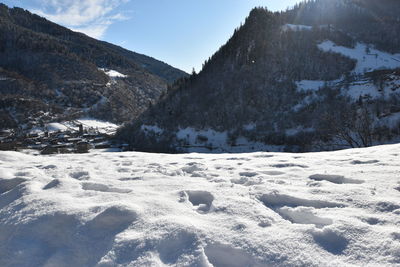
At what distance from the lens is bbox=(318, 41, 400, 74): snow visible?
42541mm

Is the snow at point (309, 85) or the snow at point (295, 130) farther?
the snow at point (309, 85)

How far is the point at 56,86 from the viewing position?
10031 cm

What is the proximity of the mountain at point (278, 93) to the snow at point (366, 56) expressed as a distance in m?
0.19

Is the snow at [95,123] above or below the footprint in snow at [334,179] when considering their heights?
above

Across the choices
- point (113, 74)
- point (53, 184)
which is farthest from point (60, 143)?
point (113, 74)

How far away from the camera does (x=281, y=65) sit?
44.8m

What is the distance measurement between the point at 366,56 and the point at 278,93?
73.9ft

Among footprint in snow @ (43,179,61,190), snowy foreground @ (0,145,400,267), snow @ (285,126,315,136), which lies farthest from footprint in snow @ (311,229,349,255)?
snow @ (285,126,315,136)

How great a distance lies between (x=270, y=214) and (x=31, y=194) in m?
3.81

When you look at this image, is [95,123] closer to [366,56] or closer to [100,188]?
[366,56]

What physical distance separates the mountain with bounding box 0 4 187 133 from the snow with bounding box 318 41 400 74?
50.6 meters

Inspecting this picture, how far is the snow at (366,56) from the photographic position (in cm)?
4254

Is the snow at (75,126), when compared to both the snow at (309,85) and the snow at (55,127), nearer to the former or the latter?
the snow at (55,127)

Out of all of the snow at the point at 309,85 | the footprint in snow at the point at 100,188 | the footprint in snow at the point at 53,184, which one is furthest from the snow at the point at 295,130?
the footprint in snow at the point at 53,184
